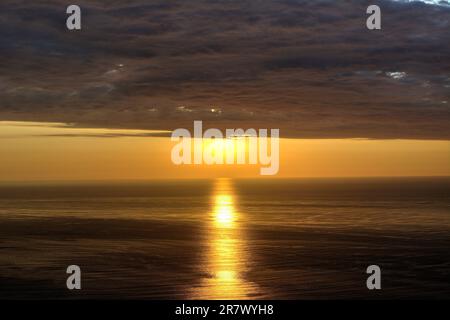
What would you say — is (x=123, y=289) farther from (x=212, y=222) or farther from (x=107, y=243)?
(x=212, y=222)

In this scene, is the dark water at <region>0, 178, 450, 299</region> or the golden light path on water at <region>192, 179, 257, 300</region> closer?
the golden light path on water at <region>192, 179, 257, 300</region>

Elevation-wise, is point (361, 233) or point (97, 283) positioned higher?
point (361, 233)

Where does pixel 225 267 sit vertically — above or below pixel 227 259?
below

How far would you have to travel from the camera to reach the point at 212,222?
289ft

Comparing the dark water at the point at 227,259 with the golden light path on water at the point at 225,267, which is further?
the dark water at the point at 227,259

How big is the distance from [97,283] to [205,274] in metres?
7.56

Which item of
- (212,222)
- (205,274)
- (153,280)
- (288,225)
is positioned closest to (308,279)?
(205,274)

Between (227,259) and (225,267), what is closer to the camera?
(225,267)
